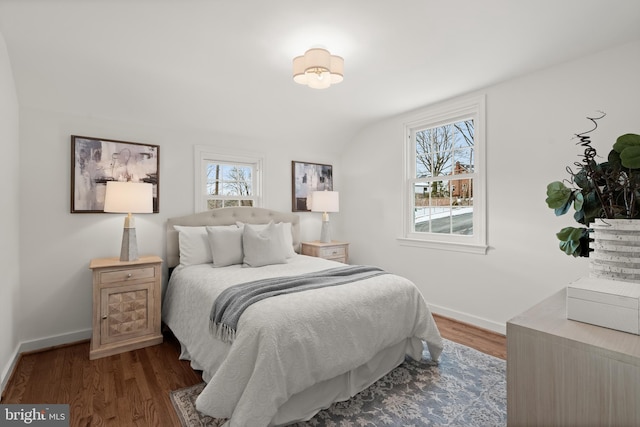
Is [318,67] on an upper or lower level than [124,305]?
upper

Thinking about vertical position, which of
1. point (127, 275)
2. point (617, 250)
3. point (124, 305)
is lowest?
point (124, 305)

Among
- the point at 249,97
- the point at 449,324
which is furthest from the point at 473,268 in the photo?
the point at 249,97

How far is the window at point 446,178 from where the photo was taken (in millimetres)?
3299

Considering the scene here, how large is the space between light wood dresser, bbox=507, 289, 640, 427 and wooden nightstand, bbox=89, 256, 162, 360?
9.39ft

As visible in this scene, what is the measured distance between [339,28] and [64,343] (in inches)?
142

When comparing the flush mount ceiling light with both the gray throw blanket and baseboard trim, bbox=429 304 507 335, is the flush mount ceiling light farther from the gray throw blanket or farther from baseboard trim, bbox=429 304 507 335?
baseboard trim, bbox=429 304 507 335

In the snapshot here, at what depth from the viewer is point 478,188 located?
3.28 metres

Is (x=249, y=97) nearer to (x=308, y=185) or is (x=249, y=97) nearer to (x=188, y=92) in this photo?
(x=188, y=92)

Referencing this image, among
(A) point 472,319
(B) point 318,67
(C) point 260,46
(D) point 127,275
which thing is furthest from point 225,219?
(A) point 472,319

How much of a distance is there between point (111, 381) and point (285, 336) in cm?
154

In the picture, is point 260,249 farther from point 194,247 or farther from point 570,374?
point 570,374

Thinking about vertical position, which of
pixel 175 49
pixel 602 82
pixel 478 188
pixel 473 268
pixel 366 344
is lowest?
pixel 366 344

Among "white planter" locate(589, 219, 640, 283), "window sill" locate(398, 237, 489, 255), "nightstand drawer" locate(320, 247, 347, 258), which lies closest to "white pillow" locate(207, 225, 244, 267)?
"nightstand drawer" locate(320, 247, 347, 258)

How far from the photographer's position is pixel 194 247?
319 centimetres
